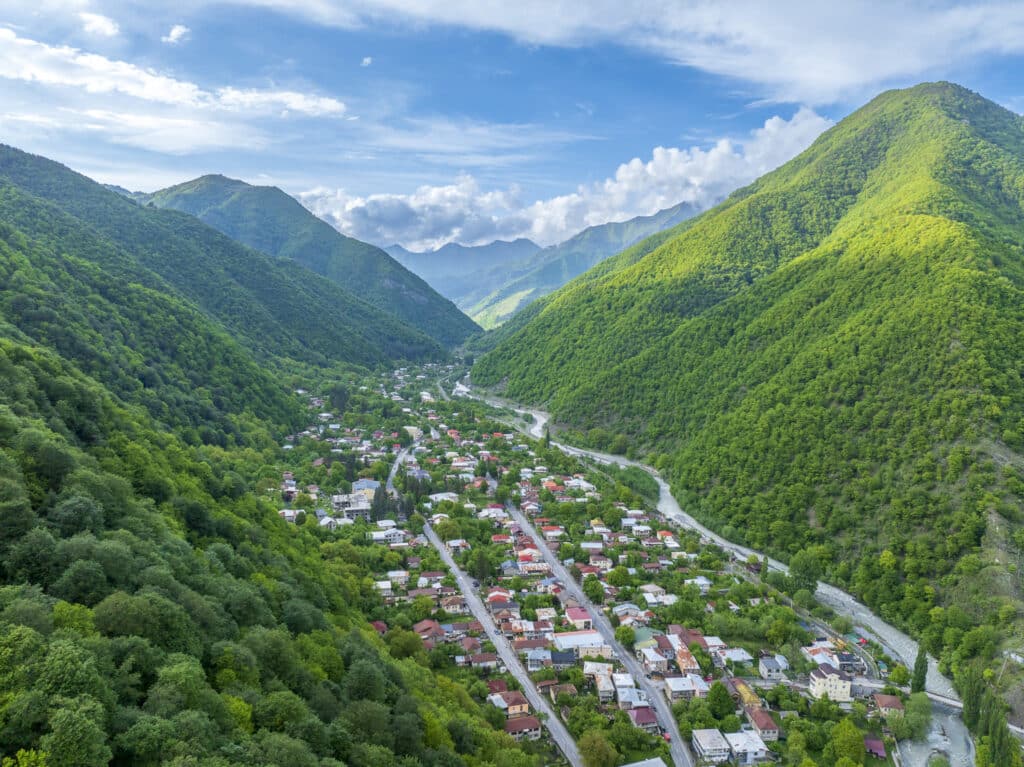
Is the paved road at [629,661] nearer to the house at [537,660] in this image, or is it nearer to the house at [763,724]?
the house at [763,724]

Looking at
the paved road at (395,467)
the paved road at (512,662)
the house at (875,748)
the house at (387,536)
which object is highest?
the paved road at (395,467)

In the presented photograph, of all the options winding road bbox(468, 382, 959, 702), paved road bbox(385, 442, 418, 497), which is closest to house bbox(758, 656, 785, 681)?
winding road bbox(468, 382, 959, 702)

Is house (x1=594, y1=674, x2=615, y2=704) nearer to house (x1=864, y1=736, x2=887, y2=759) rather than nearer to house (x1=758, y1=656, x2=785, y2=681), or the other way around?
house (x1=758, y1=656, x2=785, y2=681)

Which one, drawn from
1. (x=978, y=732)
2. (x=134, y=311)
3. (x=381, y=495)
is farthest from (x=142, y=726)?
(x=134, y=311)

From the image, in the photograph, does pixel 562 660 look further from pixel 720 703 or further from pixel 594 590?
pixel 720 703

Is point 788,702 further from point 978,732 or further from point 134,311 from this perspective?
point 134,311

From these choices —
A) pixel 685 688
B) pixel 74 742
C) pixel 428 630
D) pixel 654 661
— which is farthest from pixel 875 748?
pixel 74 742

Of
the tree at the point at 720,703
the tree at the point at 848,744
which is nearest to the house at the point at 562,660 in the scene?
the tree at the point at 720,703
